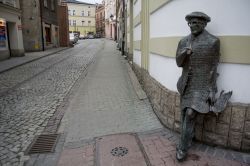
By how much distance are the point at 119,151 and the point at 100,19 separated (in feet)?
244

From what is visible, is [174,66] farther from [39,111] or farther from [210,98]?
[39,111]

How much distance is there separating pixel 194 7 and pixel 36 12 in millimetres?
21399

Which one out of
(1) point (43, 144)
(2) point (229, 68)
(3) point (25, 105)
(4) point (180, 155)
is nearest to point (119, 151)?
(4) point (180, 155)

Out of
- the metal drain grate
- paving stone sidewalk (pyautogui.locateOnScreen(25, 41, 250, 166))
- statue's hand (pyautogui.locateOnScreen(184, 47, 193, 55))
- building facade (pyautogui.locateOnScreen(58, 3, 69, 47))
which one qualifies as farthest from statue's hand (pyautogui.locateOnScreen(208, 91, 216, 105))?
building facade (pyautogui.locateOnScreen(58, 3, 69, 47))

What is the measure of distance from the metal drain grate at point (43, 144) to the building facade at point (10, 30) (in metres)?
12.5

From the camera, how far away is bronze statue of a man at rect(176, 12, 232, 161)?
3.29 m

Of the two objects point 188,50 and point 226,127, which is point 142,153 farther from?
point 188,50

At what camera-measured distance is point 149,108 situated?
5.70 metres

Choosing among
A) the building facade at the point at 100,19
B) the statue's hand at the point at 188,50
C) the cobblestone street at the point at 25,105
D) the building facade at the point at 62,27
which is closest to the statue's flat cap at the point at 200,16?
the statue's hand at the point at 188,50

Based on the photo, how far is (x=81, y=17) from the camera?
74500 mm

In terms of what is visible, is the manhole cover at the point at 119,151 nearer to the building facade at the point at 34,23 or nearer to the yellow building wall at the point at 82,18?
the building facade at the point at 34,23

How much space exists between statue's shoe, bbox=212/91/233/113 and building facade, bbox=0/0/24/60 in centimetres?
1475


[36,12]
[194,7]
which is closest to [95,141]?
[194,7]

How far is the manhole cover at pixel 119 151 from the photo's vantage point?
3.64 metres
